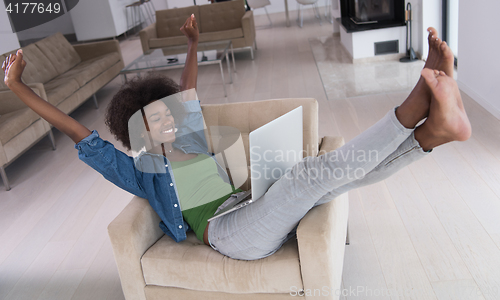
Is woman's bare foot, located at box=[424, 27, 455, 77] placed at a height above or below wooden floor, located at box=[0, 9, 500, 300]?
above

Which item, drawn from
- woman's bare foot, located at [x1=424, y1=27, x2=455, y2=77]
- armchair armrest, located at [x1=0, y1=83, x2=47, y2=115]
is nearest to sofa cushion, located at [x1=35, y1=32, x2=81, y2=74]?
armchair armrest, located at [x1=0, y1=83, x2=47, y2=115]

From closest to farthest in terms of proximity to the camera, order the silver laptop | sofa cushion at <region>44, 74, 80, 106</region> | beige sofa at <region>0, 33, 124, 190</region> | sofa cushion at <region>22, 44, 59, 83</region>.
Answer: the silver laptop, beige sofa at <region>0, 33, 124, 190</region>, sofa cushion at <region>44, 74, 80, 106</region>, sofa cushion at <region>22, 44, 59, 83</region>

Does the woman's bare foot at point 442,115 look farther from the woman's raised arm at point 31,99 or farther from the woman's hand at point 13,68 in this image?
the woman's hand at point 13,68

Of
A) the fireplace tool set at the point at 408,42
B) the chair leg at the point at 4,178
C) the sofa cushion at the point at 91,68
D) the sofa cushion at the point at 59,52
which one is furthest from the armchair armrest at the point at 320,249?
the sofa cushion at the point at 59,52

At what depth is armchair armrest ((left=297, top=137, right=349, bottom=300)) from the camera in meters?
1.20

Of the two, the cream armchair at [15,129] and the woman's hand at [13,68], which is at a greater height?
the woman's hand at [13,68]

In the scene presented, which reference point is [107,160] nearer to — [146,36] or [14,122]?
[14,122]

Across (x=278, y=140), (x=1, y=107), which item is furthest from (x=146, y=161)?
(x=1, y=107)

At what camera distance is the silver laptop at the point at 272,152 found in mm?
1163

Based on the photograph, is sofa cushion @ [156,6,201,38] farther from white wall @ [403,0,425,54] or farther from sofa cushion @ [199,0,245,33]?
white wall @ [403,0,425,54]

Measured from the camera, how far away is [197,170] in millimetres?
1465

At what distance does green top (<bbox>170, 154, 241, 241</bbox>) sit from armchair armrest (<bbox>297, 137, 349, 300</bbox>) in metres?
0.35

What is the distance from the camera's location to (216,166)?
1.54 metres

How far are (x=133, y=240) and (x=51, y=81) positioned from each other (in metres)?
3.47
